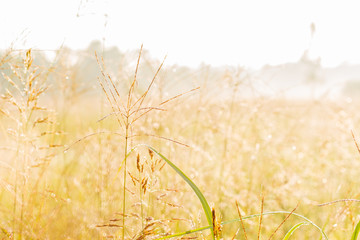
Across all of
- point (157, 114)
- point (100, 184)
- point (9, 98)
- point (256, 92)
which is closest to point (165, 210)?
point (100, 184)

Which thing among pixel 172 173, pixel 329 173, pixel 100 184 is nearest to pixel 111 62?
pixel 172 173

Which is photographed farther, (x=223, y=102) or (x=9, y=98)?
(x=223, y=102)

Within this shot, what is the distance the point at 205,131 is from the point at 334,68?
561ft

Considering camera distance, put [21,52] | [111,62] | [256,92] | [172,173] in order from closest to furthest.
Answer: [21,52], [172,173], [111,62], [256,92]

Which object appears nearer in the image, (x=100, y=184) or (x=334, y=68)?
(x=100, y=184)

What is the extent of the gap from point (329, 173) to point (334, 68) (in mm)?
170378

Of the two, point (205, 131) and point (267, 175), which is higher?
point (205, 131)

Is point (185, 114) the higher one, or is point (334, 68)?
point (334, 68)

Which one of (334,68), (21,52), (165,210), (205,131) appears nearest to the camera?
(21,52)

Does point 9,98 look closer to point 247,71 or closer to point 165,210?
point 165,210

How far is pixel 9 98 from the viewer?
1365 millimetres

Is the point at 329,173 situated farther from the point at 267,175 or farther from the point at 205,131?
the point at 205,131

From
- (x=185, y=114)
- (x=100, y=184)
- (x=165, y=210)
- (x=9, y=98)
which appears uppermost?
(x=185, y=114)

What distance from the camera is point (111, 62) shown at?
302 centimetres
